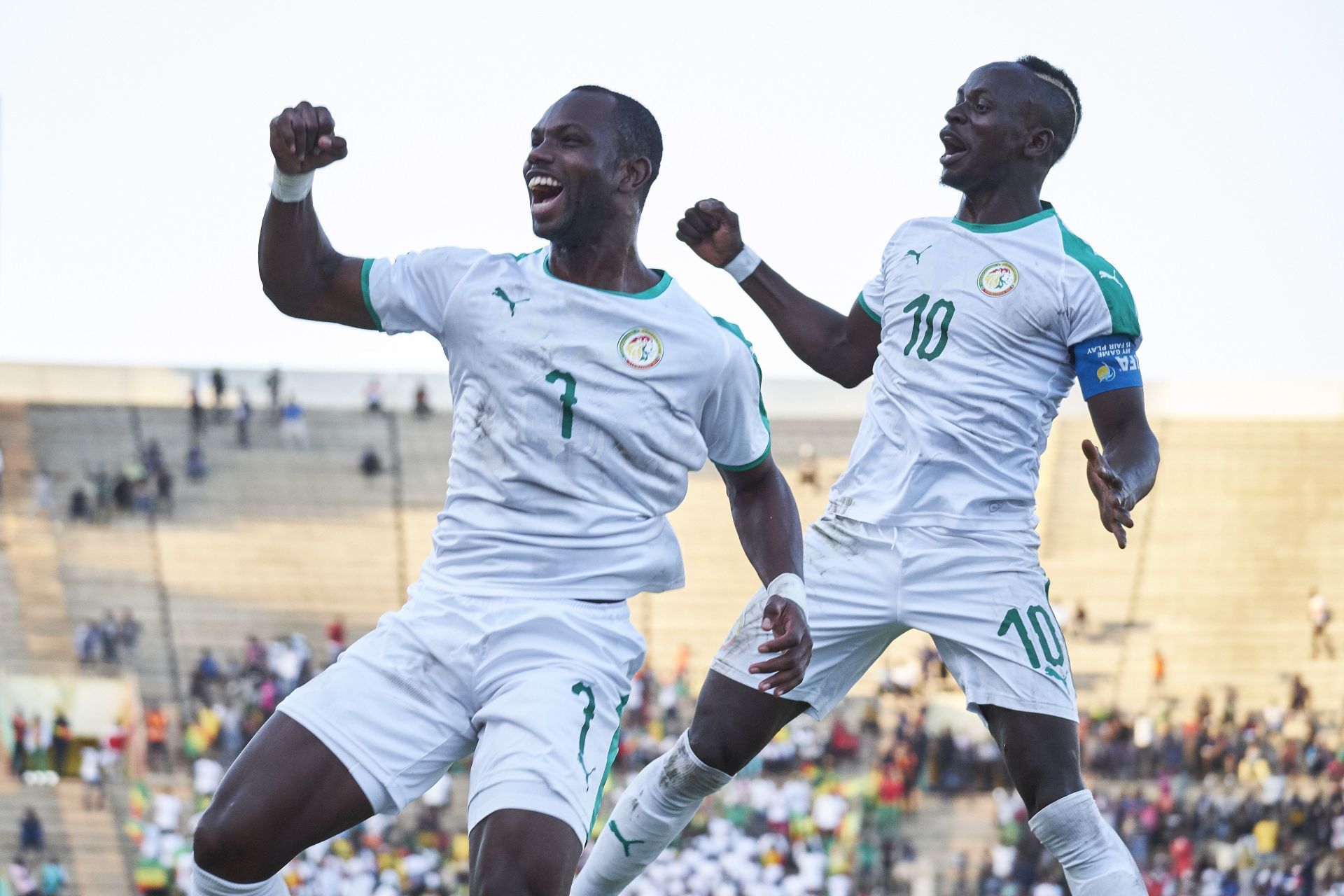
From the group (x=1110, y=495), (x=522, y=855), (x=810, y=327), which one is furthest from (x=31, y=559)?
(x=1110, y=495)

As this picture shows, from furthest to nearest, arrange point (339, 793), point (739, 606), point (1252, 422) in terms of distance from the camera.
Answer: point (1252, 422), point (739, 606), point (339, 793)

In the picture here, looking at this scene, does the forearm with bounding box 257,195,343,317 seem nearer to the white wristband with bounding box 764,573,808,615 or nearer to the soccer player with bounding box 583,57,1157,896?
the white wristband with bounding box 764,573,808,615

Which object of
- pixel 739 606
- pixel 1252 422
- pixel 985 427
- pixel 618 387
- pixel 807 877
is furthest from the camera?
pixel 1252 422

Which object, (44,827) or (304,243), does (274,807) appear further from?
(44,827)

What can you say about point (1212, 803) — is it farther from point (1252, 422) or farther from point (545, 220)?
point (545, 220)

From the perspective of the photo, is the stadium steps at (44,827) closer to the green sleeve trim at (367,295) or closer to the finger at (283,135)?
the green sleeve trim at (367,295)

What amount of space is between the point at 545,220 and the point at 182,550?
32078mm

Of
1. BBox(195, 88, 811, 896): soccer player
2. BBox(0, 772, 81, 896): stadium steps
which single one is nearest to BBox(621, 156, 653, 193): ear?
BBox(195, 88, 811, 896): soccer player

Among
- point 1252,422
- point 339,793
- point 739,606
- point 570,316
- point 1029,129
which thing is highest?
point 1029,129

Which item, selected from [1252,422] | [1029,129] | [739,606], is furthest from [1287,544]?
[1029,129]

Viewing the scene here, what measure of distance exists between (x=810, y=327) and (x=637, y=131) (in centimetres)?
157

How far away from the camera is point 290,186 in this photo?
4805mm

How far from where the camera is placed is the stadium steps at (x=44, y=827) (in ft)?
76.9

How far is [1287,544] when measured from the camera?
3697cm
